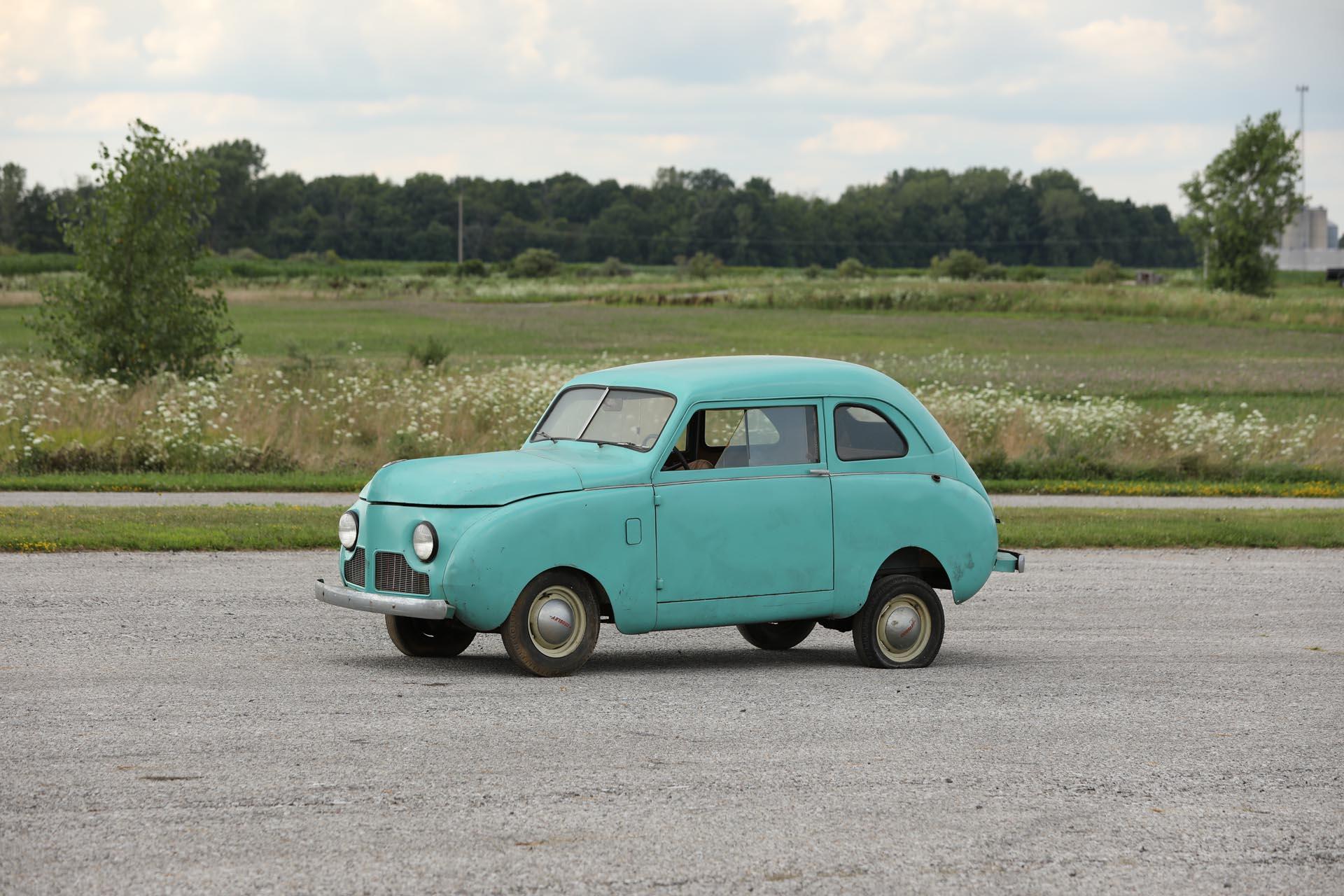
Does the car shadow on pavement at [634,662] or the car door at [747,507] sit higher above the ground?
the car door at [747,507]

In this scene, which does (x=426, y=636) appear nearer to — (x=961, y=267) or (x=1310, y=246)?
(x=961, y=267)

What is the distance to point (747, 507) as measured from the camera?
29.1 ft

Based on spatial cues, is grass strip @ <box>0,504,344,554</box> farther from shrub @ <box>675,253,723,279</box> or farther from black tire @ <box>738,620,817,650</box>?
shrub @ <box>675,253,723,279</box>

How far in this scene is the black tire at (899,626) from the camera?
30.6 feet

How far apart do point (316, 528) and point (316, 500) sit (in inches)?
127

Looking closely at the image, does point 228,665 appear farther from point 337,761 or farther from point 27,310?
point 27,310

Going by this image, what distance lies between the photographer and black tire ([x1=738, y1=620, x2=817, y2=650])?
33.9ft

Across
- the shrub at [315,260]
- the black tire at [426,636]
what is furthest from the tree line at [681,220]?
the black tire at [426,636]

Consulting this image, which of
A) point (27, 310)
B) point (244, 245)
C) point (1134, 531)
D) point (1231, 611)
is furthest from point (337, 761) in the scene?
point (244, 245)

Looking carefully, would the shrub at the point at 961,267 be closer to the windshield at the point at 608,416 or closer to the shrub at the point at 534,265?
the shrub at the point at 534,265

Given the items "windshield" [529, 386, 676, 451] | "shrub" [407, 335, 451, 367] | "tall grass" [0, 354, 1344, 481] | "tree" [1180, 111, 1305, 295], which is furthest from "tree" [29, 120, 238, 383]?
"tree" [1180, 111, 1305, 295]

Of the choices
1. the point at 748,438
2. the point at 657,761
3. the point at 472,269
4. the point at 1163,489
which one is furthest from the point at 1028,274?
the point at 657,761

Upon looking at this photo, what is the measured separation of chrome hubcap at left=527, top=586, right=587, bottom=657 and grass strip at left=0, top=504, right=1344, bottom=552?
6.82 meters

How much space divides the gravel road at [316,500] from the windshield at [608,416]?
8.53 metres
